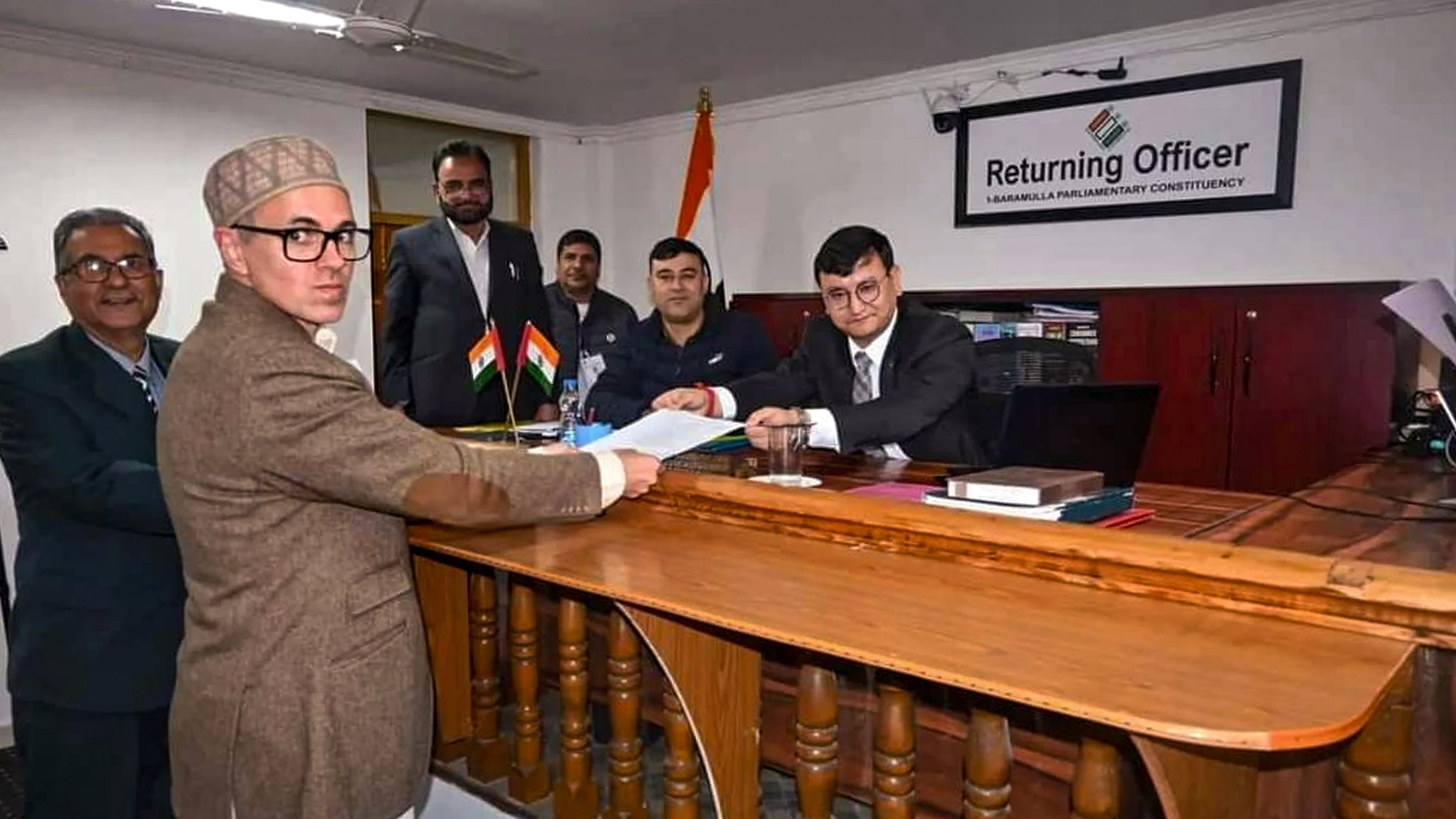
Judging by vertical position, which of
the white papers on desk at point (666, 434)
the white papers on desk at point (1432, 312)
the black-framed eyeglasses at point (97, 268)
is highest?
the black-framed eyeglasses at point (97, 268)

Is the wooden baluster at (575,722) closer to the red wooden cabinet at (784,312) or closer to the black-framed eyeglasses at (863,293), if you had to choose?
the black-framed eyeglasses at (863,293)

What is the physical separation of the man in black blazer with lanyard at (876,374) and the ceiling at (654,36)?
1.67m

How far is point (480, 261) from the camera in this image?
127 inches

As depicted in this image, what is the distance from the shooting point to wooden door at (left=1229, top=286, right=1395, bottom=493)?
3.48 m

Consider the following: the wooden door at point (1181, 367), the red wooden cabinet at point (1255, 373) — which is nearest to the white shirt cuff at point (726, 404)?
the wooden door at point (1181, 367)

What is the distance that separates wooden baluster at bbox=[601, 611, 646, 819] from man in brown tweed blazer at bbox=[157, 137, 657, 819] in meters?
0.43

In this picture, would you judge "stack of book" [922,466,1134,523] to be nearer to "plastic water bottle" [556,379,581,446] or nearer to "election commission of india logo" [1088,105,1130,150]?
"plastic water bottle" [556,379,581,446]

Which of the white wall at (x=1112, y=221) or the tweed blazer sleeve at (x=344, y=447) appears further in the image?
the white wall at (x=1112, y=221)

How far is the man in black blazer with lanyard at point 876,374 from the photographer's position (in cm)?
216

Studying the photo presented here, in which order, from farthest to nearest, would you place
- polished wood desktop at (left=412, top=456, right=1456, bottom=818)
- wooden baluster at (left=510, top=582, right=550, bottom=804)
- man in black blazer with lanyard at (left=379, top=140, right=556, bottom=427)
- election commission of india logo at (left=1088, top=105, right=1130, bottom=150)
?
1. election commission of india logo at (left=1088, top=105, right=1130, bottom=150)
2. man in black blazer with lanyard at (left=379, top=140, right=556, bottom=427)
3. wooden baluster at (left=510, top=582, right=550, bottom=804)
4. polished wood desktop at (left=412, top=456, right=1456, bottom=818)

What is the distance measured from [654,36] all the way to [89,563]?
9.80ft

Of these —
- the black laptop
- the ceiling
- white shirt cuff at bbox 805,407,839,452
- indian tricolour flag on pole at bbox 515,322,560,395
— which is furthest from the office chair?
the ceiling

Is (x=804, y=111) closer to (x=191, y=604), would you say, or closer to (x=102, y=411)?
(x=102, y=411)

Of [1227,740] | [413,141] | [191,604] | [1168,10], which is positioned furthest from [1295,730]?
[413,141]
